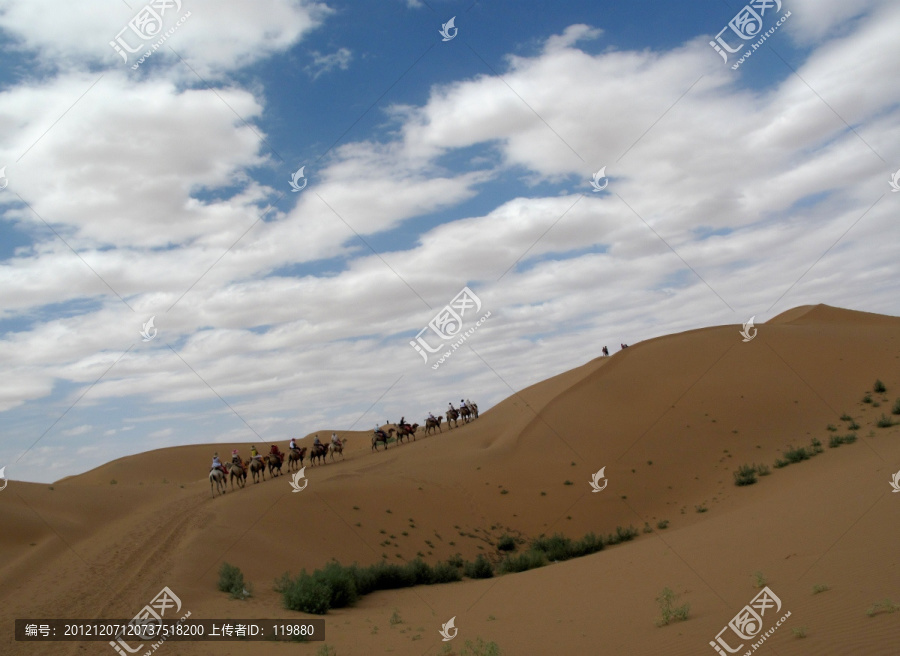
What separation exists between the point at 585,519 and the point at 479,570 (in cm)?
781

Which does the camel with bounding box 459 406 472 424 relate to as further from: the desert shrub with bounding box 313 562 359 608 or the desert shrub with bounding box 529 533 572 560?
the desert shrub with bounding box 313 562 359 608

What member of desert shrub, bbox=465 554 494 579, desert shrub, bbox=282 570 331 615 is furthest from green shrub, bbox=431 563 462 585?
desert shrub, bbox=282 570 331 615

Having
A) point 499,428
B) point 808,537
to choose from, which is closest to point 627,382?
point 499,428

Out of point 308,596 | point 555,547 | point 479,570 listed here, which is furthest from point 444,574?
point 308,596

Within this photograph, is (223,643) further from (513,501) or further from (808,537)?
(513,501)

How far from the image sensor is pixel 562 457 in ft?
107

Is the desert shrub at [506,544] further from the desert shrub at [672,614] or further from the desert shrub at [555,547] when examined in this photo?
the desert shrub at [672,614]

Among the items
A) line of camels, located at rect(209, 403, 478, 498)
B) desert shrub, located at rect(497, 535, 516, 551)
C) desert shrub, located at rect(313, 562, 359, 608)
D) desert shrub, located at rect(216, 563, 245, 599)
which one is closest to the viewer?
desert shrub, located at rect(216, 563, 245, 599)

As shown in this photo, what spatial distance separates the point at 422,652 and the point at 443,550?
41.9 ft

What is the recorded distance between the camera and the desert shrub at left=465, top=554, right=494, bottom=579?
20.3 m

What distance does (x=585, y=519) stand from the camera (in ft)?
87.1

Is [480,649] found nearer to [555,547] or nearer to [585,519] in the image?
[555,547]

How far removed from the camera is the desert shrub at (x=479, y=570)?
2033 centimetres

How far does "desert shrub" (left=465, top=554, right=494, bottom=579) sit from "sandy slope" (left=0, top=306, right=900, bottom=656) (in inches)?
93.4
